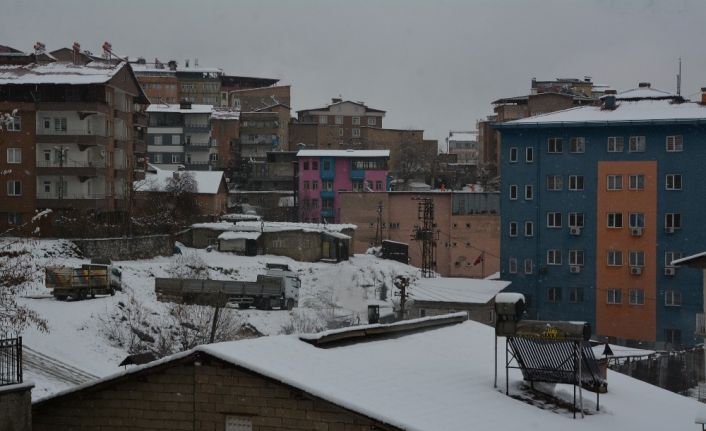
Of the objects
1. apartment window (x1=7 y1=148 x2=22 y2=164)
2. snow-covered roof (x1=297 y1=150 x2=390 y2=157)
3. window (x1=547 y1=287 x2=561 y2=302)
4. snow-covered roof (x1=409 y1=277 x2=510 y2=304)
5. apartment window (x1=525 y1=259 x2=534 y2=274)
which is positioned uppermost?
snow-covered roof (x1=297 y1=150 x2=390 y2=157)

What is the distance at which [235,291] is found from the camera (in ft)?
164

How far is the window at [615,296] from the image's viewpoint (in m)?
56.8

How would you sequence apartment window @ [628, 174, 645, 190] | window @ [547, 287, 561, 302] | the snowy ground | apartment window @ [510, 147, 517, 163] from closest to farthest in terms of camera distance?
the snowy ground → apartment window @ [628, 174, 645, 190] → window @ [547, 287, 561, 302] → apartment window @ [510, 147, 517, 163]

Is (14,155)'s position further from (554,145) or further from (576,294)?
(576,294)

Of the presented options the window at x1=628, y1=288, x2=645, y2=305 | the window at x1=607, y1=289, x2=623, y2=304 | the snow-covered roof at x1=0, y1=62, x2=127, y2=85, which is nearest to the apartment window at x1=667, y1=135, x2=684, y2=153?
the window at x1=628, y1=288, x2=645, y2=305

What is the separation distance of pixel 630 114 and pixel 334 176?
3503 cm

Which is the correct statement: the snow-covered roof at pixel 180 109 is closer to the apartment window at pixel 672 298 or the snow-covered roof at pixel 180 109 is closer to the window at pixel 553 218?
the window at pixel 553 218

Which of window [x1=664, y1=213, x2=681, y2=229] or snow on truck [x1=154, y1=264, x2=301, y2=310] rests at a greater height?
window [x1=664, y1=213, x2=681, y2=229]

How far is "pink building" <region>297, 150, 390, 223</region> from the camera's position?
88875 millimetres

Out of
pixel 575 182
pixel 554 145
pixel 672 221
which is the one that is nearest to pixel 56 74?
pixel 554 145

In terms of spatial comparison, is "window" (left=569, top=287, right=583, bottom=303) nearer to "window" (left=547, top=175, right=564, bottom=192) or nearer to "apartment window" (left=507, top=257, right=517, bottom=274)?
"apartment window" (left=507, top=257, right=517, bottom=274)

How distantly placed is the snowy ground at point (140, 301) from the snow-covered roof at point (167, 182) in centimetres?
1358

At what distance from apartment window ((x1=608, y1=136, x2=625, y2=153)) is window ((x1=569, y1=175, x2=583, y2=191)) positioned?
85.8 inches

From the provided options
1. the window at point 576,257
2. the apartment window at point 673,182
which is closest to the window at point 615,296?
the window at point 576,257
